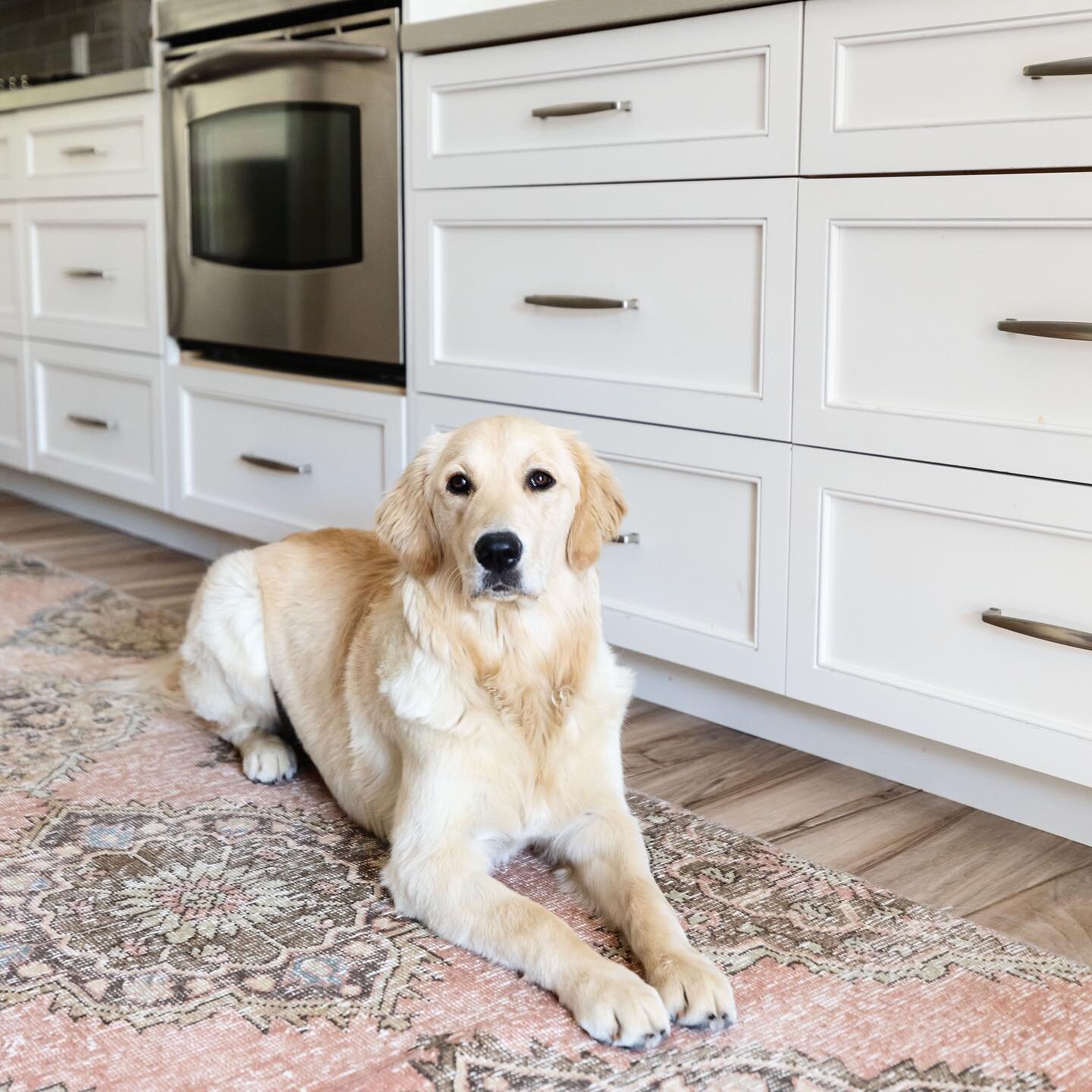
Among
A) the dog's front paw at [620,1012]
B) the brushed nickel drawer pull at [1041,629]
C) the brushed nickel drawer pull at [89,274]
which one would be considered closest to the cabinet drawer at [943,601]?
the brushed nickel drawer pull at [1041,629]

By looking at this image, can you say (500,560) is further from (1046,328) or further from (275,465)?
→ (275,465)

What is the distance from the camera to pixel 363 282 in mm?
2848

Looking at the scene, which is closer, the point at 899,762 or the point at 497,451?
the point at 497,451

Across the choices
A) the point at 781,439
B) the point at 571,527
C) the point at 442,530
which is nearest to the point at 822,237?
the point at 781,439

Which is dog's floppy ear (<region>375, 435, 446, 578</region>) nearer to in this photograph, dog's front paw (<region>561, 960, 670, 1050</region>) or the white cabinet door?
dog's front paw (<region>561, 960, 670, 1050</region>)

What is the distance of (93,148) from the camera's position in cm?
361

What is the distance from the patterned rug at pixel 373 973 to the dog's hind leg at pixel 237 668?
0.18 feet

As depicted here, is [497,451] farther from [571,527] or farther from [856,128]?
[856,128]

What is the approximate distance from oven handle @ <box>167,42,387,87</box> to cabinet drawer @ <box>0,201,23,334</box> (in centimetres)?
99

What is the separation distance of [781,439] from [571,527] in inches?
19.3

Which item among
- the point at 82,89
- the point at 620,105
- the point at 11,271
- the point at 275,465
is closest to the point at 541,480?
the point at 620,105

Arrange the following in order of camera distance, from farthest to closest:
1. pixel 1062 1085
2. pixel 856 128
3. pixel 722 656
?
pixel 722 656
pixel 856 128
pixel 1062 1085

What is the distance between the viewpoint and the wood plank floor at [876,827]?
1743mm

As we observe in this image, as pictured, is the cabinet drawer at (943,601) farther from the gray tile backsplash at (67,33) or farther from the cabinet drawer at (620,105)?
the gray tile backsplash at (67,33)
